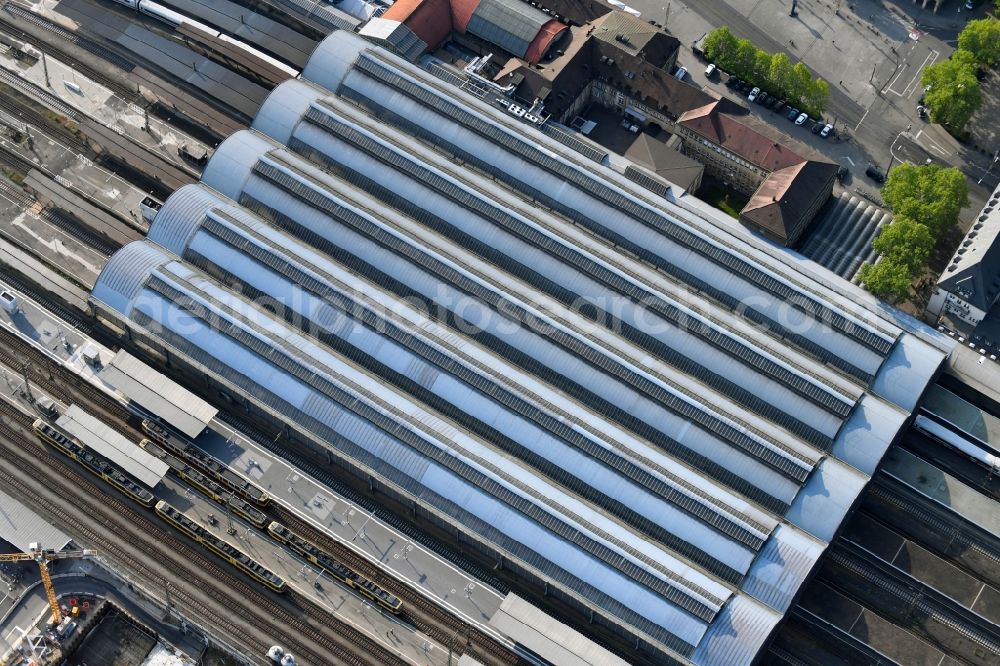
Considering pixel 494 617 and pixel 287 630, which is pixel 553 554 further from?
pixel 287 630

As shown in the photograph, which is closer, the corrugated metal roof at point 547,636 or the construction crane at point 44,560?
the corrugated metal roof at point 547,636

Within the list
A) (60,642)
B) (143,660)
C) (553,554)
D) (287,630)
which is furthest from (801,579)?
(60,642)

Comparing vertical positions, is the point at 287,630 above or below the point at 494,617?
below

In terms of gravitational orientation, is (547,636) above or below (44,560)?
above

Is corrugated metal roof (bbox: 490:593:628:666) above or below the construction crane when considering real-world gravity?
above

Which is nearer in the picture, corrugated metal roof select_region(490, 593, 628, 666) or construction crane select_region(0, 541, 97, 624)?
corrugated metal roof select_region(490, 593, 628, 666)

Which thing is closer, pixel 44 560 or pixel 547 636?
pixel 547 636

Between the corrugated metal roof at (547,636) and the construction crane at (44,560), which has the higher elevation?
the corrugated metal roof at (547,636)

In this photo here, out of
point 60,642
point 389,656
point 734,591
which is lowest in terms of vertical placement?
point 60,642
